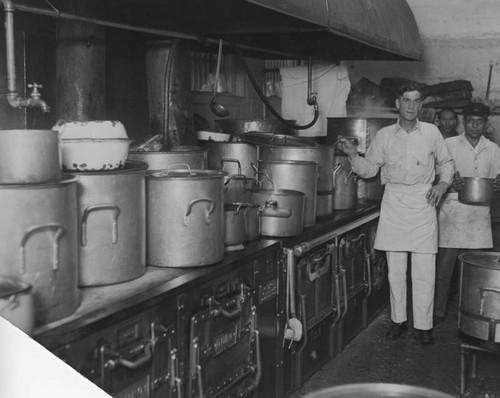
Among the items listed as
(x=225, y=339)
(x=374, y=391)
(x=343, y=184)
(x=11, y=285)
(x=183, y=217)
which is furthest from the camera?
(x=343, y=184)

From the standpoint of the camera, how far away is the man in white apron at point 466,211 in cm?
524

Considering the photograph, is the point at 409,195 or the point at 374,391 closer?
the point at 374,391

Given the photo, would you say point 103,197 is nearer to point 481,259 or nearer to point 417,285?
point 481,259

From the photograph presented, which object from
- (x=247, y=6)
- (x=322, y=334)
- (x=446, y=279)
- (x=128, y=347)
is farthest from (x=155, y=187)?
(x=446, y=279)

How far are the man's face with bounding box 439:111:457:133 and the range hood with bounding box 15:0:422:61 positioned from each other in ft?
2.03

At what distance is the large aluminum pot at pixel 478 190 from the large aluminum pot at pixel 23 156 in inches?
145

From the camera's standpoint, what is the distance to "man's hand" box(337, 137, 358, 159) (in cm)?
472

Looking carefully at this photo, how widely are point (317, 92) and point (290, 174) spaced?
3075mm

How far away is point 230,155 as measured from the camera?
159 inches

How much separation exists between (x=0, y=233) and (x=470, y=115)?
14.3 ft

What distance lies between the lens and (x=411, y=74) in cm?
765

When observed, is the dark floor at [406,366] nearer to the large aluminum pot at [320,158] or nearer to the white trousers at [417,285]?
the white trousers at [417,285]

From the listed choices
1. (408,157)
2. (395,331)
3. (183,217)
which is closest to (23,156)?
(183,217)

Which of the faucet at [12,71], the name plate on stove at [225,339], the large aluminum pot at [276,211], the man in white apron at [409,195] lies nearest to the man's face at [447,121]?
the man in white apron at [409,195]
